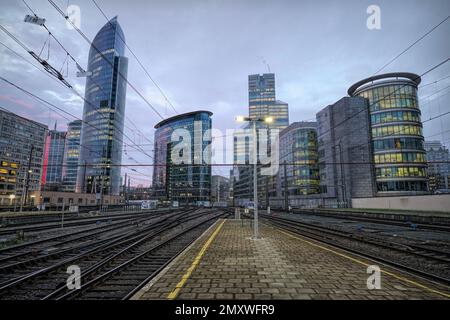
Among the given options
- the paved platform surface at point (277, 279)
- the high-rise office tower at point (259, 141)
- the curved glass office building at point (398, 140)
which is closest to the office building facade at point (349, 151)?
the curved glass office building at point (398, 140)

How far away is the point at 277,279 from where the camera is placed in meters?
5.86

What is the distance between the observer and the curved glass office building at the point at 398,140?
58.6 m

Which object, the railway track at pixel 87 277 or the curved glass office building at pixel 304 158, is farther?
the curved glass office building at pixel 304 158

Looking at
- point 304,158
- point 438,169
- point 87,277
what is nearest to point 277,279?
point 87,277

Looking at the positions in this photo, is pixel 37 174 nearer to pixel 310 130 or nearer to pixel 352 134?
pixel 310 130

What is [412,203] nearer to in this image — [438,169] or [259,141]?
[259,141]

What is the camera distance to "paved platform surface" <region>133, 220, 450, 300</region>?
193 inches

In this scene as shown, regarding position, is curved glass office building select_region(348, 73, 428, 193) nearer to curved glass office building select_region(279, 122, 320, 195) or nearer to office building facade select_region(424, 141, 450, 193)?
curved glass office building select_region(279, 122, 320, 195)

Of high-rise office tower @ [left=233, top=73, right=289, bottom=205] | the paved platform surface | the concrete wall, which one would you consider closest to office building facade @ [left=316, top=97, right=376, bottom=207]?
the concrete wall

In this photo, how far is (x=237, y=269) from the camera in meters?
6.81

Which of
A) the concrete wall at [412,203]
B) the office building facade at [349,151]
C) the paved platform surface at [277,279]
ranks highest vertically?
the office building facade at [349,151]

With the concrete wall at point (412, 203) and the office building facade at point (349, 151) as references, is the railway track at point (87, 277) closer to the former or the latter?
the concrete wall at point (412, 203)

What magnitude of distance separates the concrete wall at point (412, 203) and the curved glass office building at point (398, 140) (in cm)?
1905
